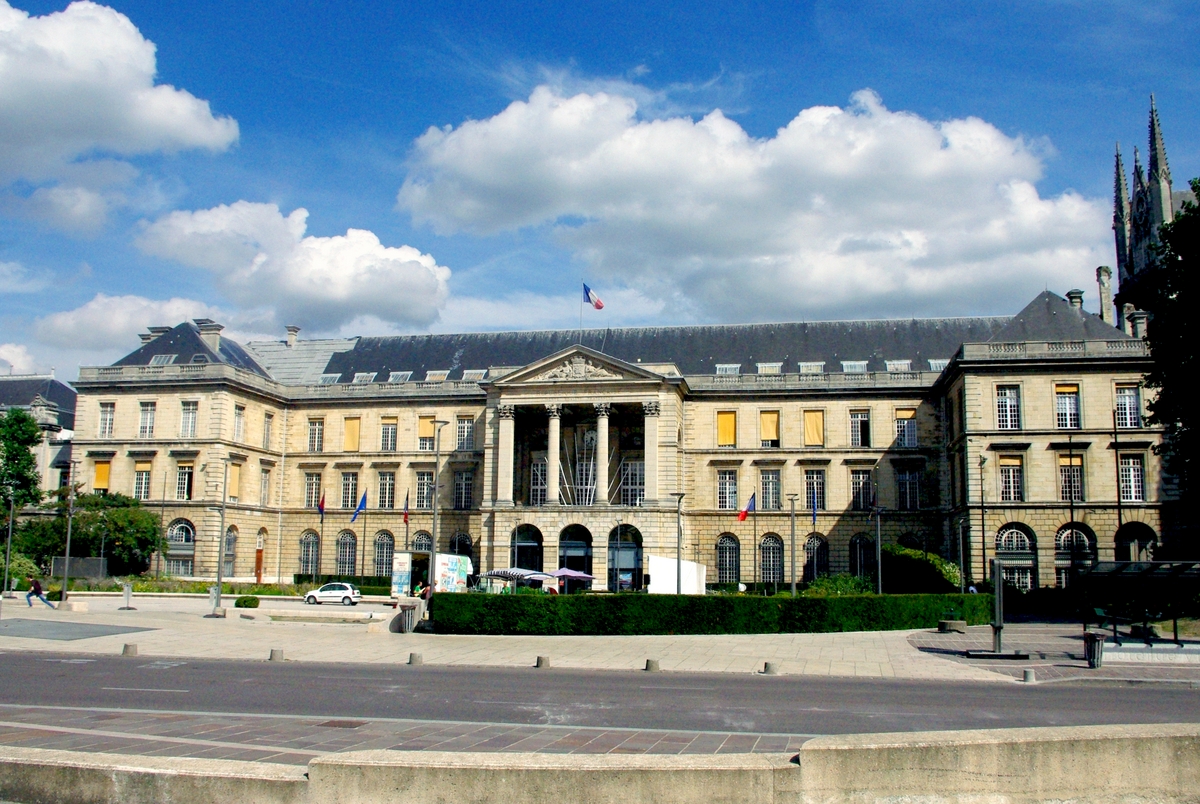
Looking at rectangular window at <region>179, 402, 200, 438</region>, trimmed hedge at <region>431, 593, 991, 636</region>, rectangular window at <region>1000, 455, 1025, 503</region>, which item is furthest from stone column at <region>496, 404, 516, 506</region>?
rectangular window at <region>1000, 455, 1025, 503</region>

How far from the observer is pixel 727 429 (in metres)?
62.9

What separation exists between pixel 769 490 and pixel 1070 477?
17.8 metres

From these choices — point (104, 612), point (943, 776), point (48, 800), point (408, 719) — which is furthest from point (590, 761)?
point (104, 612)

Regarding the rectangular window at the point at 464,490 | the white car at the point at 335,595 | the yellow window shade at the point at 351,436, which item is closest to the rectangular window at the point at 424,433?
the rectangular window at the point at 464,490

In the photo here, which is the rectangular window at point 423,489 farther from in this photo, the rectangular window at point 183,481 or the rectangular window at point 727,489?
the rectangular window at point 727,489

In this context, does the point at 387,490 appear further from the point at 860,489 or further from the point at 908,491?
the point at 908,491

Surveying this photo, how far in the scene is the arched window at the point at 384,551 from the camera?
6462 centimetres

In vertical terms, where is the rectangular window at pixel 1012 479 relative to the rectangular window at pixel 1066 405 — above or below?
below

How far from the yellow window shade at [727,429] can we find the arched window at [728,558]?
18.9 feet

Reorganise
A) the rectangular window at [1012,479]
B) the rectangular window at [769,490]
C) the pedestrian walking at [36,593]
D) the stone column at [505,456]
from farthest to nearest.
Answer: the rectangular window at [769,490]
the stone column at [505,456]
the rectangular window at [1012,479]
the pedestrian walking at [36,593]

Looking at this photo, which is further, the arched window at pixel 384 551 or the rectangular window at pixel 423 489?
the rectangular window at pixel 423 489

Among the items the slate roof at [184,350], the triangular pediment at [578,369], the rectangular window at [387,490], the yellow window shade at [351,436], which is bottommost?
the rectangular window at [387,490]

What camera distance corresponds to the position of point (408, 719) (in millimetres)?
15383

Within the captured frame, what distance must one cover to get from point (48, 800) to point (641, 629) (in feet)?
89.7
